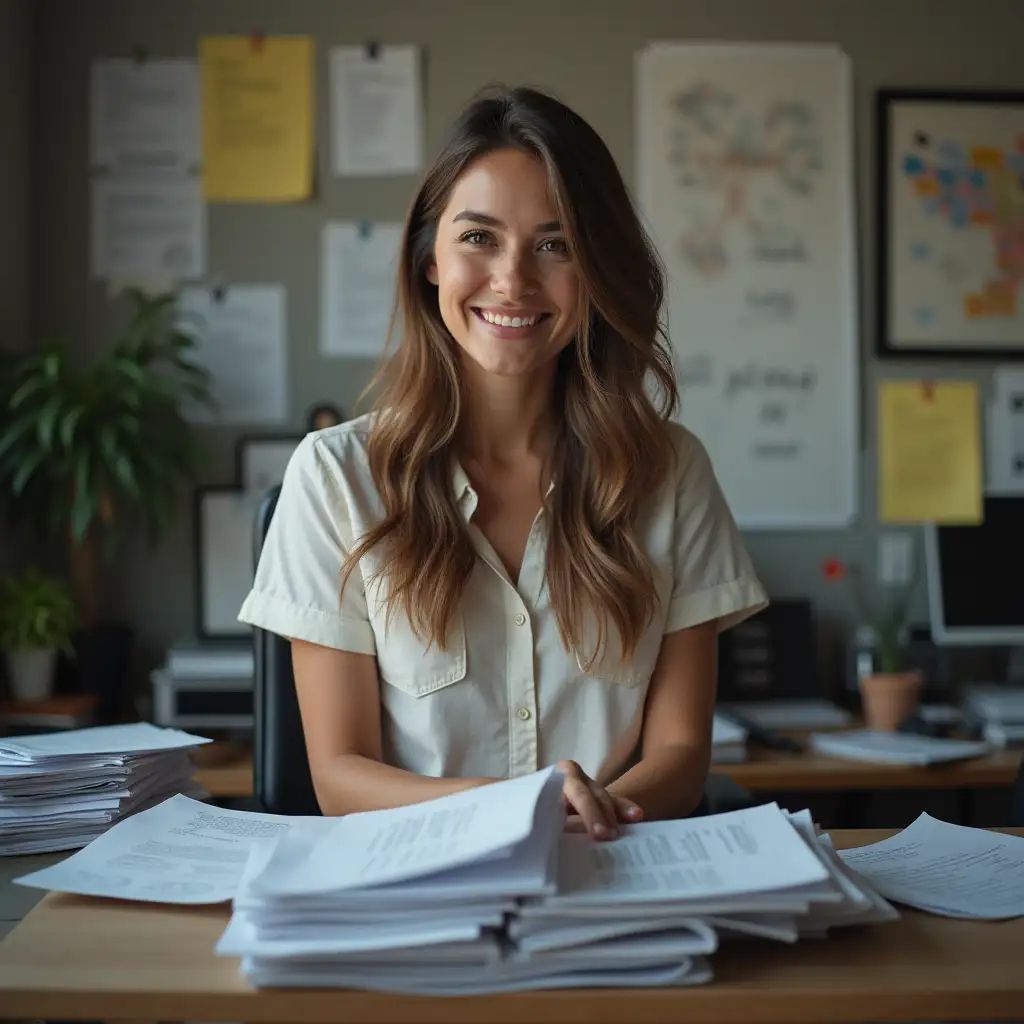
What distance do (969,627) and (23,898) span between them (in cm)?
197

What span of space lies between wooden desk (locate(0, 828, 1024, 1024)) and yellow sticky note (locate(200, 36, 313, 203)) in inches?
79.0

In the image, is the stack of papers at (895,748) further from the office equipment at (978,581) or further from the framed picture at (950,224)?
the framed picture at (950,224)

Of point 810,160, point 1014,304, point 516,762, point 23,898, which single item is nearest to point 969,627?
point 1014,304

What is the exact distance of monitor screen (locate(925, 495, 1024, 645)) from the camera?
8.09 ft

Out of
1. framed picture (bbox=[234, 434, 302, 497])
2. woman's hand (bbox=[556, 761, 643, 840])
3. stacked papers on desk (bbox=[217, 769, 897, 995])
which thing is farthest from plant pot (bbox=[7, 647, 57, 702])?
stacked papers on desk (bbox=[217, 769, 897, 995])

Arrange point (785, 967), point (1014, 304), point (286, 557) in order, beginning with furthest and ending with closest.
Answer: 1. point (1014, 304)
2. point (286, 557)
3. point (785, 967)

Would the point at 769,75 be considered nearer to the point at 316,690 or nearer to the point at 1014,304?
the point at 1014,304

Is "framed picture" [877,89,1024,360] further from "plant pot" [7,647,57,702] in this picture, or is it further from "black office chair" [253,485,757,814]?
"plant pot" [7,647,57,702]

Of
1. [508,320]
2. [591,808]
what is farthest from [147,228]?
[591,808]

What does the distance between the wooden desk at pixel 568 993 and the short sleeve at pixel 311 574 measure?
0.60 m

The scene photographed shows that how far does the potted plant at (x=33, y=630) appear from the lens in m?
2.21

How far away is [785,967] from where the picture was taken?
0.74 meters

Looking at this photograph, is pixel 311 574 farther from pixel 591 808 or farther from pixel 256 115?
pixel 256 115

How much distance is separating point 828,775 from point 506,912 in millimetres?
1420
